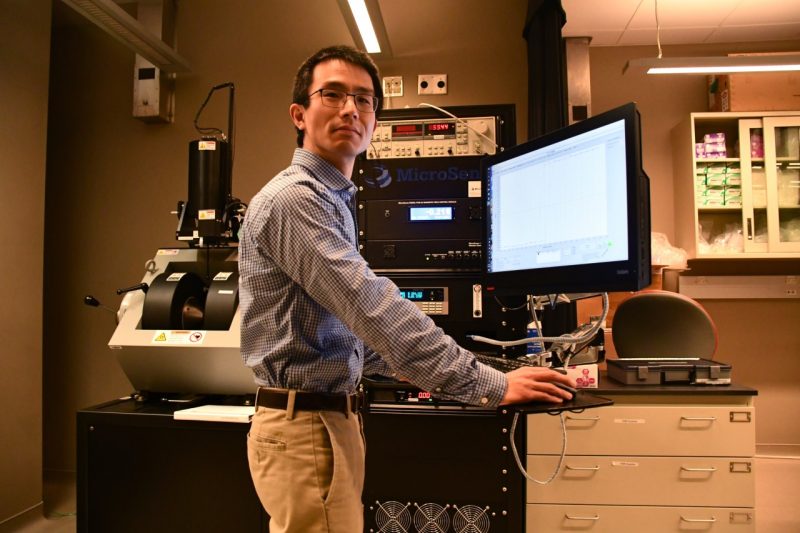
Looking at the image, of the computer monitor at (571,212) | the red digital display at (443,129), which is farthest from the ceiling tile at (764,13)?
the computer monitor at (571,212)

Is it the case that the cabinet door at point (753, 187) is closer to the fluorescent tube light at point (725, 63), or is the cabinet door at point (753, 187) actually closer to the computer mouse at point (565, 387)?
the fluorescent tube light at point (725, 63)

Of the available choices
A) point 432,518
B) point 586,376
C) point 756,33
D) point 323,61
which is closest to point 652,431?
point 586,376

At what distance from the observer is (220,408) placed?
1.73 m

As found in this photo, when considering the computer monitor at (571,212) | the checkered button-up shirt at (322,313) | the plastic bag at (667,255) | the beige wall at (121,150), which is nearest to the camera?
the checkered button-up shirt at (322,313)

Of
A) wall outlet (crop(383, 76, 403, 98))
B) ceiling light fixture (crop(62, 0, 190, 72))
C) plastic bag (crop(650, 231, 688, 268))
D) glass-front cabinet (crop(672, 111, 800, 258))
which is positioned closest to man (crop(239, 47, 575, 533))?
ceiling light fixture (crop(62, 0, 190, 72))

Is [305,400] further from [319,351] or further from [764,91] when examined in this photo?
[764,91]

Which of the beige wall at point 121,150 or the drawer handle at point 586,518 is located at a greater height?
the beige wall at point 121,150

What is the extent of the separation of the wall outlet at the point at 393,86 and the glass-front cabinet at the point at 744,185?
6.30ft

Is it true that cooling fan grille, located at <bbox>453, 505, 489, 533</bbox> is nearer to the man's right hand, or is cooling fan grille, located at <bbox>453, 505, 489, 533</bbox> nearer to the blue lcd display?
the man's right hand

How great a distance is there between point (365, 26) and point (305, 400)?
6.90 ft

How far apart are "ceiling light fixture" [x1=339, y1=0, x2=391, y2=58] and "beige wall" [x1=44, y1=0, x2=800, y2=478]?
20 cm

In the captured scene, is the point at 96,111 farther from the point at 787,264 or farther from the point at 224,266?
the point at 787,264

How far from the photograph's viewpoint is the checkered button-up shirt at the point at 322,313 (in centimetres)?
86

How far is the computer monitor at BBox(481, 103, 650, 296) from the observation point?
1249 millimetres
